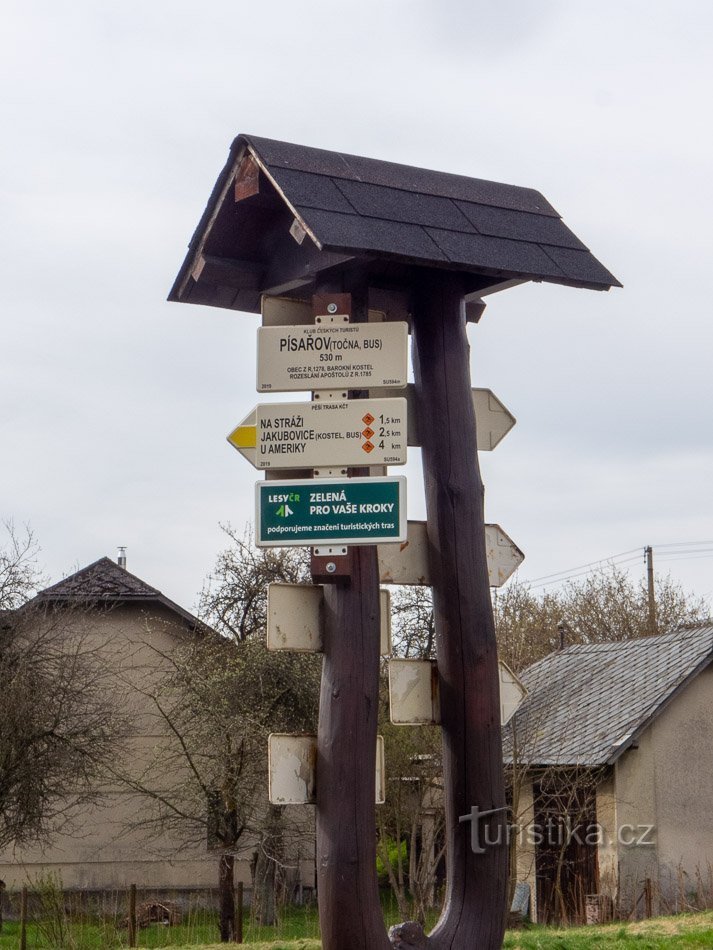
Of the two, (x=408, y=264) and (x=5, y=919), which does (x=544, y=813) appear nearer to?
(x=5, y=919)

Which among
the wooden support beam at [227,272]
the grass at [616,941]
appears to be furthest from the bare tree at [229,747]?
the wooden support beam at [227,272]

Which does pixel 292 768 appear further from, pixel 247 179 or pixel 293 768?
pixel 247 179

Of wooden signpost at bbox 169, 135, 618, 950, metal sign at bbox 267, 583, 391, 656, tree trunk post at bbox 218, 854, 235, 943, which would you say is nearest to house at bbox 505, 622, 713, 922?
tree trunk post at bbox 218, 854, 235, 943

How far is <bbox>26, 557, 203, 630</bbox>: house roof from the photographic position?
2685cm

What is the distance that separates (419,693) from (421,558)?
27.1 inches

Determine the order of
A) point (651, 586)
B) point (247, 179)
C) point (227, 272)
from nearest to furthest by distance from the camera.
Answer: point (247, 179) → point (227, 272) → point (651, 586)

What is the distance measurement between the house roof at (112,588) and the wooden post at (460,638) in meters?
20.8

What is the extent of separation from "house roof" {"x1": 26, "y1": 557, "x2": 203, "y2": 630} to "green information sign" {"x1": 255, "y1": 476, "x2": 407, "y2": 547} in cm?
2108

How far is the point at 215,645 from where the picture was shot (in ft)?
84.7

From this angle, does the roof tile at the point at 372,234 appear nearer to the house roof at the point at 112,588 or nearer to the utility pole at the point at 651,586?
the house roof at the point at 112,588

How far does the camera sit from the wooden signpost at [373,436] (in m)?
5.79

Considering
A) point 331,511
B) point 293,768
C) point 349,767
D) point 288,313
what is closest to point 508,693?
point 349,767

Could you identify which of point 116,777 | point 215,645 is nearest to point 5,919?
point 116,777

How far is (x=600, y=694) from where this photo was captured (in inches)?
1003
